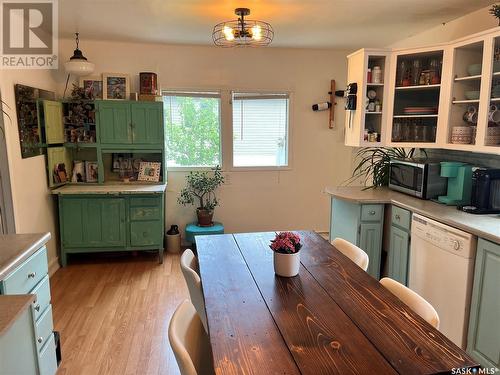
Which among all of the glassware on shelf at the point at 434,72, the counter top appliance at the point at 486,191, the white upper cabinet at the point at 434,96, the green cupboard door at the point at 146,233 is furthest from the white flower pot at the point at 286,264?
the green cupboard door at the point at 146,233

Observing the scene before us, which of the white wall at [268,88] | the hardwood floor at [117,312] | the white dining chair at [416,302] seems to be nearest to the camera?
the white dining chair at [416,302]

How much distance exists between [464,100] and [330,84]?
2.04 meters

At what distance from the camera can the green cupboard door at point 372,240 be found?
3.14m

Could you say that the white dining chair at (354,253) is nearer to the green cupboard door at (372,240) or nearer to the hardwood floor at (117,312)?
the green cupboard door at (372,240)

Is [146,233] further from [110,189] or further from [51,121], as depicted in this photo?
[51,121]

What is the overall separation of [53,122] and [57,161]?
16.5 inches

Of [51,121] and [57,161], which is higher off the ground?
[51,121]

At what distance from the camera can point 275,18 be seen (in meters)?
3.32

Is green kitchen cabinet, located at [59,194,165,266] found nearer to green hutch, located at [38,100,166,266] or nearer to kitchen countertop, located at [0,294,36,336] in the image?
green hutch, located at [38,100,166,266]

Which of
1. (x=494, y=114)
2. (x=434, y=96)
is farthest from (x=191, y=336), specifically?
(x=434, y=96)

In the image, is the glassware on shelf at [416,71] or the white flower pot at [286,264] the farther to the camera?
the glassware on shelf at [416,71]

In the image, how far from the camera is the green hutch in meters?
3.81

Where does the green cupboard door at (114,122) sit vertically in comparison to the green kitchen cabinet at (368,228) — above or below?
above

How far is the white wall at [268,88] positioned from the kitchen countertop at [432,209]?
52.7 inches
